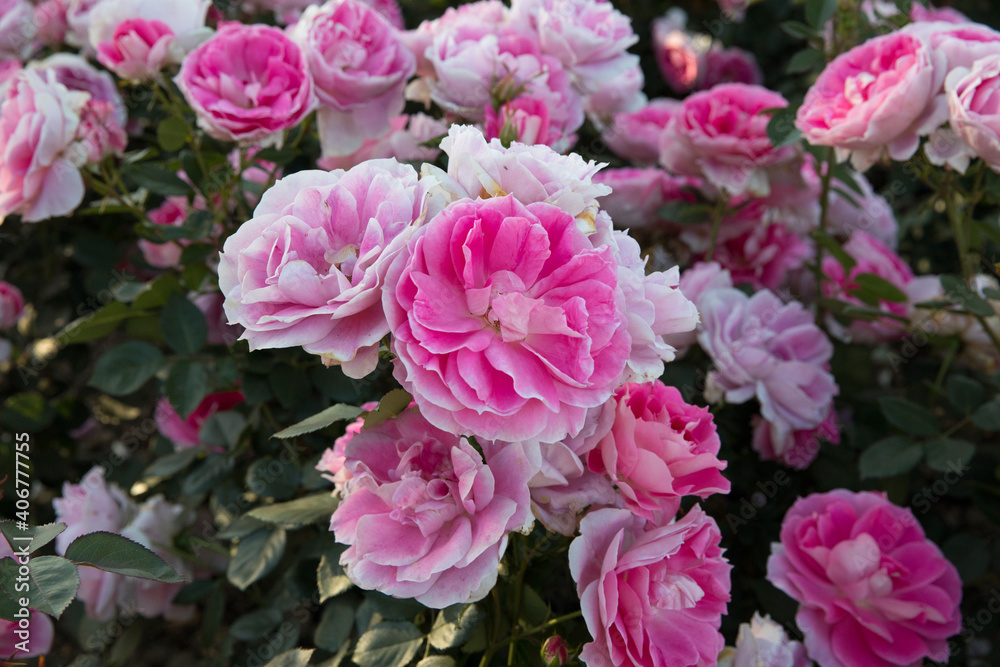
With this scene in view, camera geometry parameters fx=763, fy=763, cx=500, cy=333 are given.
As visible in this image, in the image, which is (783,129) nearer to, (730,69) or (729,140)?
(729,140)

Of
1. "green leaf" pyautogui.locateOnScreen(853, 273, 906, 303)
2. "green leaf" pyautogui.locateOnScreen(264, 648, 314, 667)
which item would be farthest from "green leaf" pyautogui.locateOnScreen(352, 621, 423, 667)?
"green leaf" pyautogui.locateOnScreen(853, 273, 906, 303)

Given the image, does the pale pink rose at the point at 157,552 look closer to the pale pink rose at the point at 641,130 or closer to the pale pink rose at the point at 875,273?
the pale pink rose at the point at 641,130

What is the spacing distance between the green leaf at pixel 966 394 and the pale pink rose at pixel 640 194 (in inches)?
23.0

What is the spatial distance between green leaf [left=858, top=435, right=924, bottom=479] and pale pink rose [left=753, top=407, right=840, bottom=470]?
9 cm

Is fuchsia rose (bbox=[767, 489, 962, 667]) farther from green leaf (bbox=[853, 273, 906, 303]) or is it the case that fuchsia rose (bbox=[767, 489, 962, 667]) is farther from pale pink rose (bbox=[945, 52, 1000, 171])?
pale pink rose (bbox=[945, 52, 1000, 171])

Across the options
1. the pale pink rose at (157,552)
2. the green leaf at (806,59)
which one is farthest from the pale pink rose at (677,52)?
the pale pink rose at (157,552)

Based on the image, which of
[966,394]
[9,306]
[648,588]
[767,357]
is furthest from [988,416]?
[9,306]

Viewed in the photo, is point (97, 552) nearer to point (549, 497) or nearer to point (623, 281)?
point (549, 497)

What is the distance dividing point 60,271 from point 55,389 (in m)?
0.31

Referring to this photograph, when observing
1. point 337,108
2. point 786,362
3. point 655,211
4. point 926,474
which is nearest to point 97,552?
point 337,108

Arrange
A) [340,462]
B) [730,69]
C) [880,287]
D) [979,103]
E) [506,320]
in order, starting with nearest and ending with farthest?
1. [506,320]
2. [340,462]
3. [979,103]
4. [880,287]
5. [730,69]

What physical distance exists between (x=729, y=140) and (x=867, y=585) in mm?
759

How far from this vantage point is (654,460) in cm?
73

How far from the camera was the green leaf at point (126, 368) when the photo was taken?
1.24 m
